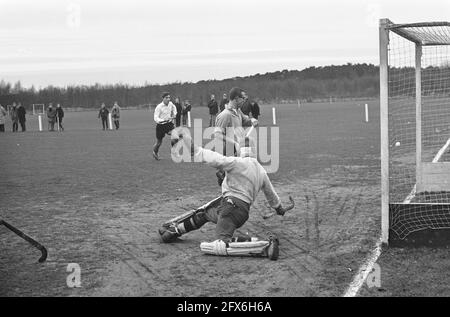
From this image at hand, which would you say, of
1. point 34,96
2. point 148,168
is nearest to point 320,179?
point 148,168

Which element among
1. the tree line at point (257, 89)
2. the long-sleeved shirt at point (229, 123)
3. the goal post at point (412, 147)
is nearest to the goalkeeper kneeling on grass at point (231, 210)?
the goal post at point (412, 147)

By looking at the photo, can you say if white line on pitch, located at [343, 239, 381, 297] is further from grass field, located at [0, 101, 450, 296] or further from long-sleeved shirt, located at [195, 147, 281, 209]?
long-sleeved shirt, located at [195, 147, 281, 209]

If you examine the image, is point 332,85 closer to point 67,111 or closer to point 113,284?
point 67,111

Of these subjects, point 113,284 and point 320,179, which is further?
point 320,179

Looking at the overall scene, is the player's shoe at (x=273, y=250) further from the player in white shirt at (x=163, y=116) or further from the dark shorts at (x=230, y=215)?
the player in white shirt at (x=163, y=116)

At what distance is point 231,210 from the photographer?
7543 millimetres

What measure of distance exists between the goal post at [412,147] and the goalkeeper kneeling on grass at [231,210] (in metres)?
1.47

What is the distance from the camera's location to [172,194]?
11992mm

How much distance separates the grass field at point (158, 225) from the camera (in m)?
6.30

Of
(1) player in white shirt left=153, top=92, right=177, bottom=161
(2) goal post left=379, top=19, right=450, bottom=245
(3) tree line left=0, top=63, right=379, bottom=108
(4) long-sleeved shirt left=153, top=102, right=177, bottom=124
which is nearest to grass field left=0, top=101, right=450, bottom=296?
(2) goal post left=379, top=19, right=450, bottom=245

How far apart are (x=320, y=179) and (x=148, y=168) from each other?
5.13 metres

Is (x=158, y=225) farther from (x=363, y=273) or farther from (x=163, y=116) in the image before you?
(x=163, y=116)

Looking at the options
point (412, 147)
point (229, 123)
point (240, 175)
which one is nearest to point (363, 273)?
point (240, 175)
